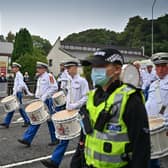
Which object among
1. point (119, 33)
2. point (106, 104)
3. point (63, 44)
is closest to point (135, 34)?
point (119, 33)

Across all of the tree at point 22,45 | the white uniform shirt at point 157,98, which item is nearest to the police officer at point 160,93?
the white uniform shirt at point 157,98

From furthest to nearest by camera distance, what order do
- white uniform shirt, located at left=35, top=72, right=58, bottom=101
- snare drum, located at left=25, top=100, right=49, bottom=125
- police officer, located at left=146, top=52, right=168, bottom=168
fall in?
white uniform shirt, located at left=35, top=72, right=58, bottom=101
snare drum, located at left=25, top=100, right=49, bottom=125
police officer, located at left=146, top=52, right=168, bottom=168

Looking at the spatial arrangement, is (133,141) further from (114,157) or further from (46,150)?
(46,150)

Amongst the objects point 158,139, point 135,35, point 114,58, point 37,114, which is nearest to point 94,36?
point 135,35

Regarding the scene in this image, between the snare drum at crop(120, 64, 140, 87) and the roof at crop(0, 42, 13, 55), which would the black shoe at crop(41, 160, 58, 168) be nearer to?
the snare drum at crop(120, 64, 140, 87)

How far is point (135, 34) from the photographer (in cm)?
9606

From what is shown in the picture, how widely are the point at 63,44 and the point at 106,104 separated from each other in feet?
228

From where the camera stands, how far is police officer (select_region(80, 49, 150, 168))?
2959 millimetres

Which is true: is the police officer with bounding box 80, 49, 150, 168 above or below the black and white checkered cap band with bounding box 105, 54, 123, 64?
below

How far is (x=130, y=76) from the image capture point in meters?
3.30

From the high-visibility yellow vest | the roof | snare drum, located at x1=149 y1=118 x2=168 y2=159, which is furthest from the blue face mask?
the roof

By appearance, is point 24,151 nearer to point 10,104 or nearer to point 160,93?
point 10,104

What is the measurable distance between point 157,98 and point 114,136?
2600mm

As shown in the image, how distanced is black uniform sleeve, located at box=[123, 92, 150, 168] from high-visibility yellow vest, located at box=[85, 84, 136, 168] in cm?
5
